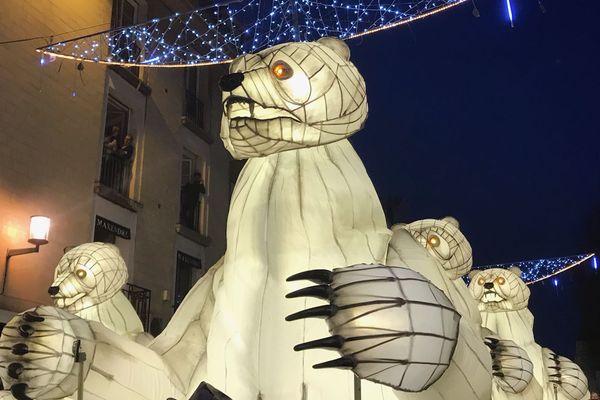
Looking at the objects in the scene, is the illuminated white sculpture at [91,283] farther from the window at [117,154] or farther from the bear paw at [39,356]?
the window at [117,154]

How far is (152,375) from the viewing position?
183 centimetres

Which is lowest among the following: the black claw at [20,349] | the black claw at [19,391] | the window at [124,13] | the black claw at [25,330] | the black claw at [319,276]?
the black claw at [19,391]

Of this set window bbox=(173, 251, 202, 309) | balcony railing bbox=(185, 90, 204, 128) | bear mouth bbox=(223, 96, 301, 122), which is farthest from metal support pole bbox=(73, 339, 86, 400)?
balcony railing bbox=(185, 90, 204, 128)

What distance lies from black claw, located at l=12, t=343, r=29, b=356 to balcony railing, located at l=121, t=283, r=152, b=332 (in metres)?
7.27

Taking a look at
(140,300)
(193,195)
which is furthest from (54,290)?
(193,195)

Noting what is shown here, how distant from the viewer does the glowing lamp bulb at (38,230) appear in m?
7.04

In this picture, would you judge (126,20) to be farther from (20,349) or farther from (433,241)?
(20,349)

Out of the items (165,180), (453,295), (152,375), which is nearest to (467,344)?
(453,295)

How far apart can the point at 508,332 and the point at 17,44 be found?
6.11 m

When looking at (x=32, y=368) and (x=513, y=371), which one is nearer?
(x=32, y=368)

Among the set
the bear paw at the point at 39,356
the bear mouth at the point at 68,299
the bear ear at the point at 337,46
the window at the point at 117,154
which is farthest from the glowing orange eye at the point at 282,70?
the window at the point at 117,154

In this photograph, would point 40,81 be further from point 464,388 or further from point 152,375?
point 464,388

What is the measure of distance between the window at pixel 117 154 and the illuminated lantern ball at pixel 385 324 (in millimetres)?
8515

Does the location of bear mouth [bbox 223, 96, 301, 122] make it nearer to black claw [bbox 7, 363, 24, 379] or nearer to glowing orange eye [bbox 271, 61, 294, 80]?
glowing orange eye [bbox 271, 61, 294, 80]
